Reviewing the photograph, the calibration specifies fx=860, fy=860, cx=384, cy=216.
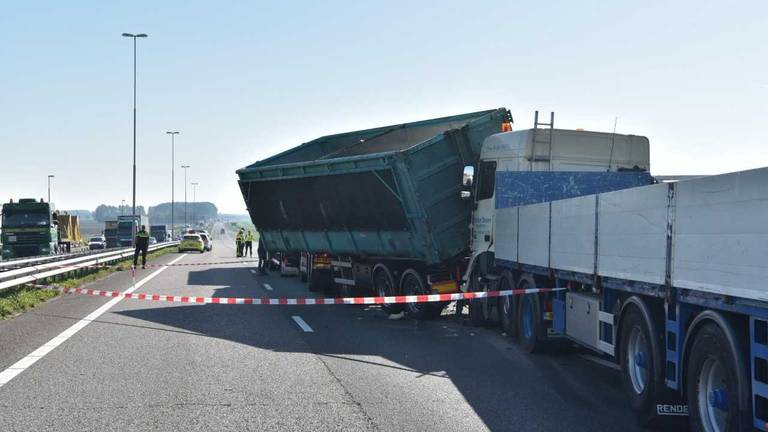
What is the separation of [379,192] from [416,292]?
6.07ft

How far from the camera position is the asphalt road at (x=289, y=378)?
A: 6.97 m

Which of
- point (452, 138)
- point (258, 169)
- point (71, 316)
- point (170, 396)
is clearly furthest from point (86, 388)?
point (258, 169)

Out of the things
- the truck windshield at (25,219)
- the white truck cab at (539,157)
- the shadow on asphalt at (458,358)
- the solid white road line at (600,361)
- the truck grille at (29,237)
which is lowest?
the solid white road line at (600,361)

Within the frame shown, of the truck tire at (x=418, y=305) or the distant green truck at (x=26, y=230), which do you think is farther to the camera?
the distant green truck at (x=26, y=230)

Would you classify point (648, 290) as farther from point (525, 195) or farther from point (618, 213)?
point (525, 195)

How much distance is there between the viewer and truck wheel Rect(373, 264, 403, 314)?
15727 millimetres

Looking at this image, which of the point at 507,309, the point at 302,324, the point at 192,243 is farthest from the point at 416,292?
the point at 192,243

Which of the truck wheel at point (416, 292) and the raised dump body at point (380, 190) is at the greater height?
the raised dump body at point (380, 190)

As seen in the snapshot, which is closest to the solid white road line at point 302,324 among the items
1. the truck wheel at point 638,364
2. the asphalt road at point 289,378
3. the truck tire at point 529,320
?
the asphalt road at point 289,378

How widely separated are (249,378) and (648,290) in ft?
13.4

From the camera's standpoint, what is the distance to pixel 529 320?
11.1 meters

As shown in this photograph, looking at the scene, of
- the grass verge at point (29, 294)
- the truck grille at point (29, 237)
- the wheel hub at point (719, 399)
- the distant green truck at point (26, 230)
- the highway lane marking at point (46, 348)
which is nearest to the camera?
the wheel hub at point (719, 399)

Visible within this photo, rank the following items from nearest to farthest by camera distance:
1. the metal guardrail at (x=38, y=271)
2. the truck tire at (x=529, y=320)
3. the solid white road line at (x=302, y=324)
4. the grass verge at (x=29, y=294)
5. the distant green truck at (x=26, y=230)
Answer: the truck tire at (x=529, y=320) < the solid white road line at (x=302, y=324) < the grass verge at (x=29, y=294) < the metal guardrail at (x=38, y=271) < the distant green truck at (x=26, y=230)

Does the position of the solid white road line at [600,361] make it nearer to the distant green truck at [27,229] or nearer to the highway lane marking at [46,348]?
the highway lane marking at [46,348]
